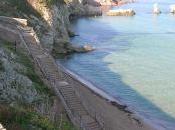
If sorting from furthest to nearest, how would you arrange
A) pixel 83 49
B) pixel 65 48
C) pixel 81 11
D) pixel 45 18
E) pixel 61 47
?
1. pixel 81 11
2. pixel 83 49
3. pixel 45 18
4. pixel 65 48
5. pixel 61 47

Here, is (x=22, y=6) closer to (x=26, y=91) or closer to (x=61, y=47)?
(x=61, y=47)

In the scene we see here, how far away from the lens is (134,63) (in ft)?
250

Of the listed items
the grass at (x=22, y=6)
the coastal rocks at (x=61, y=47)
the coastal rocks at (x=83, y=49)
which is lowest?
the coastal rocks at (x=83, y=49)

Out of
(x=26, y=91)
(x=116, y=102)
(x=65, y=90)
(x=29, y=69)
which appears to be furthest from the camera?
(x=116, y=102)

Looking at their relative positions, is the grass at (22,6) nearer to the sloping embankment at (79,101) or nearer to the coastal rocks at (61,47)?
the coastal rocks at (61,47)

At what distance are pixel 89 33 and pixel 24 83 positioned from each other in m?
72.2

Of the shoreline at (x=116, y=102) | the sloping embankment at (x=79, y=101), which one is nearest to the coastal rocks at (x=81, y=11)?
the shoreline at (x=116, y=102)

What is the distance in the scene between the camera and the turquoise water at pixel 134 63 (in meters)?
55.5

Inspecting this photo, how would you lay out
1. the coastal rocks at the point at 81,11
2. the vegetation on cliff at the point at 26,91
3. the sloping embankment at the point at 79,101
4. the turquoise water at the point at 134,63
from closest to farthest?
the vegetation on cliff at the point at 26,91
the sloping embankment at the point at 79,101
the turquoise water at the point at 134,63
the coastal rocks at the point at 81,11

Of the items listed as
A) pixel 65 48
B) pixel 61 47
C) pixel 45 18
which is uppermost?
pixel 45 18

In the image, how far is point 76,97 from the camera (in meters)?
41.2

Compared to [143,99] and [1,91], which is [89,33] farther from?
[1,91]

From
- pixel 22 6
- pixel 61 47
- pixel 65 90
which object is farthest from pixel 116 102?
pixel 22 6

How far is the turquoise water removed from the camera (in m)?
55.5
